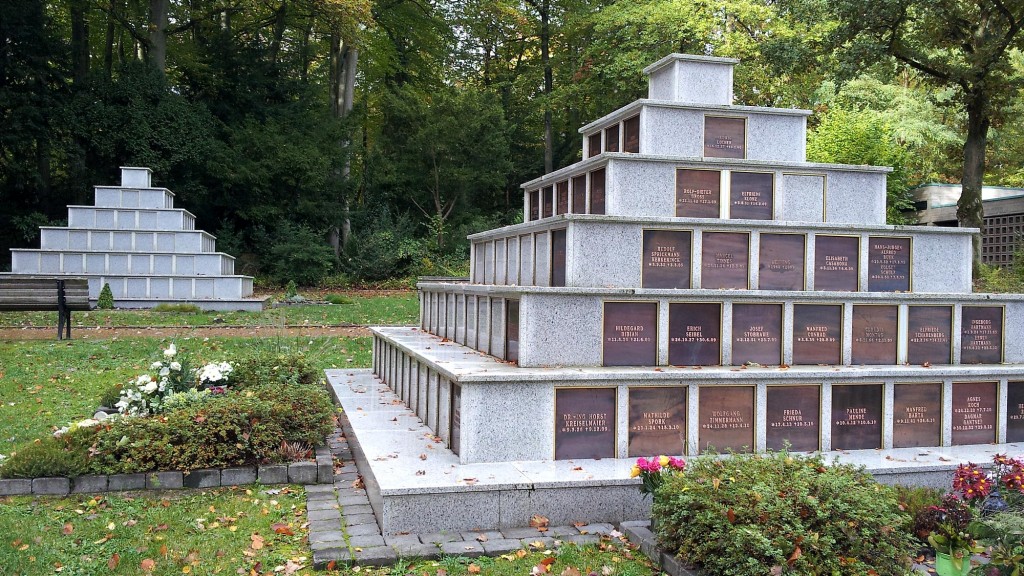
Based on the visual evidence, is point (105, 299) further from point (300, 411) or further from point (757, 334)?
point (757, 334)

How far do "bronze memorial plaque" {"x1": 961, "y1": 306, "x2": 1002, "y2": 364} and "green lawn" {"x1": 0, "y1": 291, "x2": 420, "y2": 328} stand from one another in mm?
11560

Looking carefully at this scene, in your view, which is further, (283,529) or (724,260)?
(724,260)

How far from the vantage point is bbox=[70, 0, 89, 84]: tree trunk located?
27000mm

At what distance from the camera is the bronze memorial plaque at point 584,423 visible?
6.81 m

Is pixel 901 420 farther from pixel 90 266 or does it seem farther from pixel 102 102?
pixel 102 102

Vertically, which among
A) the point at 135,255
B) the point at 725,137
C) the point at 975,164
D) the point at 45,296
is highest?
the point at 975,164

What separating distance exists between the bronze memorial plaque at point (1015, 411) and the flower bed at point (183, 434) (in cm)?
686

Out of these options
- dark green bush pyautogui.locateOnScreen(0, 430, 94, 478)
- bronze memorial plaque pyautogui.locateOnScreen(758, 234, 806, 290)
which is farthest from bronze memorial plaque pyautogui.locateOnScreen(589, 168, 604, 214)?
dark green bush pyautogui.locateOnScreen(0, 430, 94, 478)

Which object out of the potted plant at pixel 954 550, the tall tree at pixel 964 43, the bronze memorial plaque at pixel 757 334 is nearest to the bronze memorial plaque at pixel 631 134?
the bronze memorial plaque at pixel 757 334

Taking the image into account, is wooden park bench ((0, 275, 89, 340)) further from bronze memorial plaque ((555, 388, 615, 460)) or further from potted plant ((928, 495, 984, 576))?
potted plant ((928, 495, 984, 576))

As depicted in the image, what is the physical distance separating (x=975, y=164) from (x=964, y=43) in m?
3.28

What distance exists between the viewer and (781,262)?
8070 mm

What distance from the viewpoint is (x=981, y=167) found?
2116 centimetres

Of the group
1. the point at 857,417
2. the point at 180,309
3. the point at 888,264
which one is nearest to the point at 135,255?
the point at 180,309
